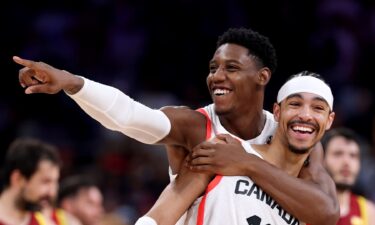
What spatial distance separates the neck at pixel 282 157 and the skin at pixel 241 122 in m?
0.12

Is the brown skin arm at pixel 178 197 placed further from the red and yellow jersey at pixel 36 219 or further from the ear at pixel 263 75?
the red and yellow jersey at pixel 36 219

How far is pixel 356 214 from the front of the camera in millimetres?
6992

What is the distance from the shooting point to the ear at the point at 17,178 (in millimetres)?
6754

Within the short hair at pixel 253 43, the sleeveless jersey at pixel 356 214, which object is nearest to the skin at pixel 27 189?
the sleeveless jersey at pixel 356 214

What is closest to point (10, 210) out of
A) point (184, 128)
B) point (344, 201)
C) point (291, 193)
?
point (184, 128)

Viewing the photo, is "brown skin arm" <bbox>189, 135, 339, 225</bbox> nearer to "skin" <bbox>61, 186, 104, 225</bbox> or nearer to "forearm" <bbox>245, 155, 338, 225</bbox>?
"forearm" <bbox>245, 155, 338, 225</bbox>

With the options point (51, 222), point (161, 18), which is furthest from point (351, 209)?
point (161, 18)

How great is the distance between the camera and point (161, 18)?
34.0 feet

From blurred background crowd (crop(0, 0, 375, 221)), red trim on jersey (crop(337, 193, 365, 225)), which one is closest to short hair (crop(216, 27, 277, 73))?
red trim on jersey (crop(337, 193, 365, 225))

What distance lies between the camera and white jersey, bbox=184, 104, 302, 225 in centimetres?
438

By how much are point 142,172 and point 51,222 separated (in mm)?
2693

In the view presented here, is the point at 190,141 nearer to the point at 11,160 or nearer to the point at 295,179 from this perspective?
the point at 295,179

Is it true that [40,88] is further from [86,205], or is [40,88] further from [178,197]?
[86,205]

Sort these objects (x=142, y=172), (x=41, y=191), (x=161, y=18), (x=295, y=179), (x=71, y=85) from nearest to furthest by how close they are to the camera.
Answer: (x=71, y=85), (x=295, y=179), (x=41, y=191), (x=142, y=172), (x=161, y=18)
